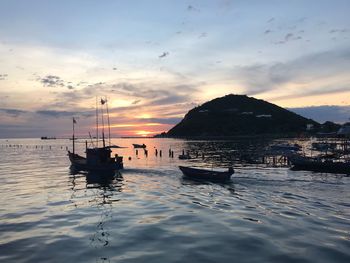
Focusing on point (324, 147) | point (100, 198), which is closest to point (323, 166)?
point (100, 198)

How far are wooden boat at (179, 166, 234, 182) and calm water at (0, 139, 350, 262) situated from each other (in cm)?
361

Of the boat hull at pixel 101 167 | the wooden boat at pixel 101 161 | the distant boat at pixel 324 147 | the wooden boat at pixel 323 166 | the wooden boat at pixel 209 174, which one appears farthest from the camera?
the distant boat at pixel 324 147

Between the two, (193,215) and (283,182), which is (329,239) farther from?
(283,182)

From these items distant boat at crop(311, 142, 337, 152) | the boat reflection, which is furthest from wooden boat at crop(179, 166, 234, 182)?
distant boat at crop(311, 142, 337, 152)

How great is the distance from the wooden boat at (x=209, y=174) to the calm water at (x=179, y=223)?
3.61 meters

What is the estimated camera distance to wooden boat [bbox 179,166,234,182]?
171 feet

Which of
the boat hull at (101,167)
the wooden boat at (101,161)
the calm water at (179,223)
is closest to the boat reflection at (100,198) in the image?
the calm water at (179,223)

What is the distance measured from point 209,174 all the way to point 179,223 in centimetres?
2615

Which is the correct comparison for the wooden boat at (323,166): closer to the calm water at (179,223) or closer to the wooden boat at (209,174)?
the calm water at (179,223)

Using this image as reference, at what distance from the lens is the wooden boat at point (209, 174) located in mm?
52062

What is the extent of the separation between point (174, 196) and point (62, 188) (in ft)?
57.5

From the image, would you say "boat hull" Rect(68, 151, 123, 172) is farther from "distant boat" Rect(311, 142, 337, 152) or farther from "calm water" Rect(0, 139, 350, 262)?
"distant boat" Rect(311, 142, 337, 152)

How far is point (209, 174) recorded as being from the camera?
53750 mm

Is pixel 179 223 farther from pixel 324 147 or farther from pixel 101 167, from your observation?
pixel 324 147
